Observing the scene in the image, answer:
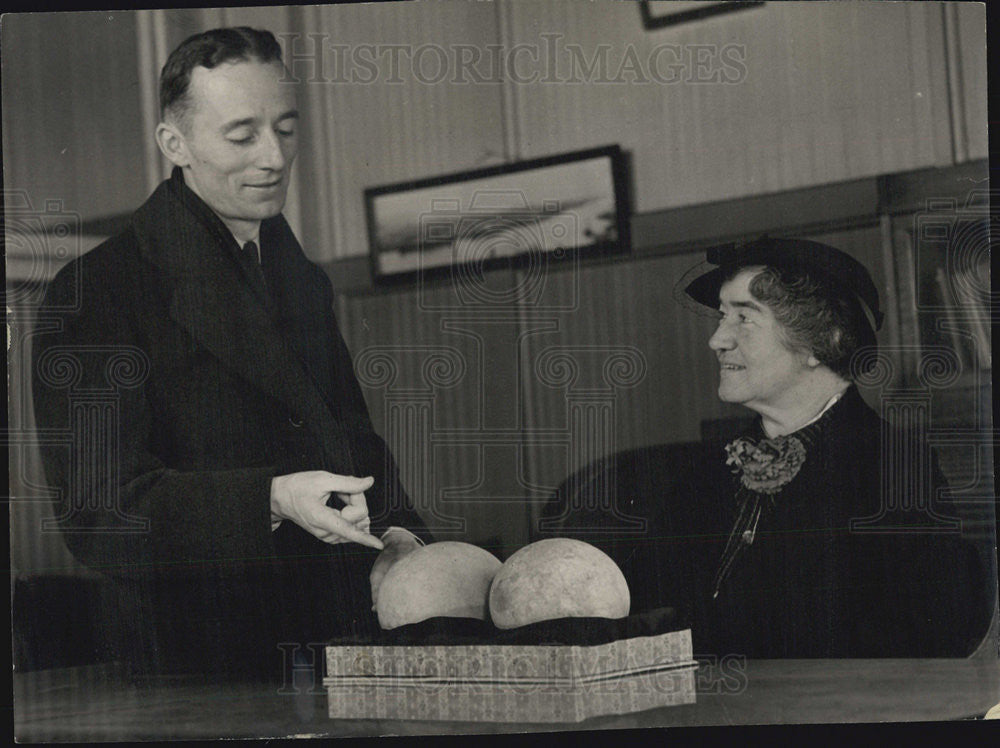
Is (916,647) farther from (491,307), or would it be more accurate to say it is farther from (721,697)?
(491,307)

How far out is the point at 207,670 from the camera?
6590mm

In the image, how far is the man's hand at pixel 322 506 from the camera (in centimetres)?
656

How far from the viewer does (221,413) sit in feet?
21.6

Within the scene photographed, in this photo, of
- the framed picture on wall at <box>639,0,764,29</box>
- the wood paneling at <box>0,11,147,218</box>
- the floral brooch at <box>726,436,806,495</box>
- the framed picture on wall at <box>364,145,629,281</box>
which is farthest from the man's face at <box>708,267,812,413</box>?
the wood paneling at <box>0,11,147,218</box>

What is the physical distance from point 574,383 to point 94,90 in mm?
2549

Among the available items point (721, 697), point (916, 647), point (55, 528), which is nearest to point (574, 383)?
point (721, 697)

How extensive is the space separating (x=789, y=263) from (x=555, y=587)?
1866mm

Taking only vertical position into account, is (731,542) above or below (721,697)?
above

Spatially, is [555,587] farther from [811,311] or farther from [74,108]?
[74,108]

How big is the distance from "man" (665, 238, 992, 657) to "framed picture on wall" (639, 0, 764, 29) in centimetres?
107

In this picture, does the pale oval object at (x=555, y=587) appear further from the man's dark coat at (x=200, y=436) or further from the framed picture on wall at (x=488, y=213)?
the framed picture on wall at (x=488, y=213)

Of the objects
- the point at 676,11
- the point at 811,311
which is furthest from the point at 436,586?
the point at 676,11

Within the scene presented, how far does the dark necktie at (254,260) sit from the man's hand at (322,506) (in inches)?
34.9

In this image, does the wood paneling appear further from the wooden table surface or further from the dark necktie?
the wooden table surface
